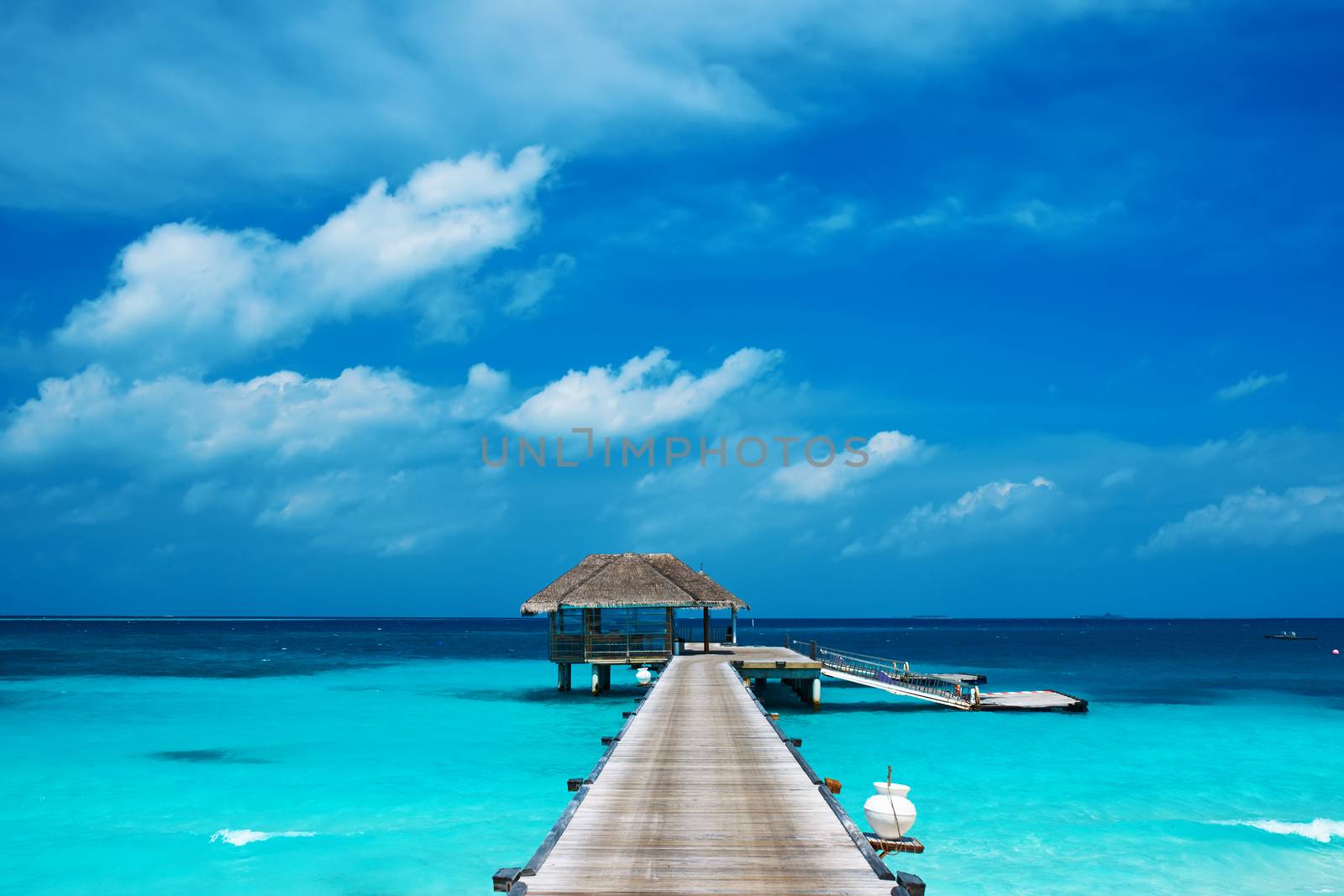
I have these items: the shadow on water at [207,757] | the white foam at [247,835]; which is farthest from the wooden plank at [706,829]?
the shadow on water at [207,757]

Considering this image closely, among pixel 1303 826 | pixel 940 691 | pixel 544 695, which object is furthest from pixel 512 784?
pixel 544 695

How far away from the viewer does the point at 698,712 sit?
1747 centimetres

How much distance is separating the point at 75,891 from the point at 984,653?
71.3 metres

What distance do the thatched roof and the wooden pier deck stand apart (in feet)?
47.3

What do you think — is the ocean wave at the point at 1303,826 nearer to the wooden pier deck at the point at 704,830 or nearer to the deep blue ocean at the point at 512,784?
the deep blue ocean at the point at 512,784

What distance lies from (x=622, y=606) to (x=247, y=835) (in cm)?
1459

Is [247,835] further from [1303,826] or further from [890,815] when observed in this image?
[1303,826]

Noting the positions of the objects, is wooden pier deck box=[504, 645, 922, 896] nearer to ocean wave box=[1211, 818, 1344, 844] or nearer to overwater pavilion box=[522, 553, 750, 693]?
ocean wave box=[1211, 818, 1344, 844]

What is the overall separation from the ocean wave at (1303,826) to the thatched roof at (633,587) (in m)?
15.9

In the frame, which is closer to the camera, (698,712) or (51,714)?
(698,712)

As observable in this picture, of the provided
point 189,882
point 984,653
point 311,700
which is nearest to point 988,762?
point 189,882

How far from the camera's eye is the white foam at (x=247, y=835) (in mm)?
15242

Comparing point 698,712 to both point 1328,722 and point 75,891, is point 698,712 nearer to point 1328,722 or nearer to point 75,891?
point 75,891

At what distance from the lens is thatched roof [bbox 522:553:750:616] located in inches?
1158
